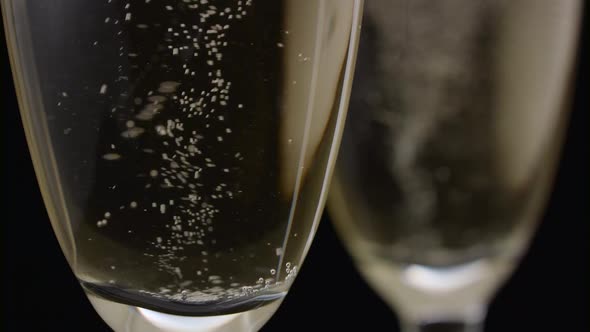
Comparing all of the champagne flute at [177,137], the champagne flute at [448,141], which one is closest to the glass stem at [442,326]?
the champagne flute at [448,141]

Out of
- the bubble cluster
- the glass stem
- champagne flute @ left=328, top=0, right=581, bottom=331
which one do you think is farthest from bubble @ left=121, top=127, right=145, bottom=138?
the glass stem

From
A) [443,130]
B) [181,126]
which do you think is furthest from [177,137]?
[443,130]

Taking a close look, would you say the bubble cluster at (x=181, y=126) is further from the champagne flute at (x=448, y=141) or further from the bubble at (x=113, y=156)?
the champagne flute at (x=448, y=141)

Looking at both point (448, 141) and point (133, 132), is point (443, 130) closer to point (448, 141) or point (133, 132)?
point (448, 141)

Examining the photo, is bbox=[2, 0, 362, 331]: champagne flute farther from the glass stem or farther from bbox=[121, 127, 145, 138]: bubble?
the glass stem

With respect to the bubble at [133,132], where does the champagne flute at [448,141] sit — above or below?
below

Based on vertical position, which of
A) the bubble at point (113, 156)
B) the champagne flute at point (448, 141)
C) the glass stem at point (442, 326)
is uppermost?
the bubble at point (113, 156)
